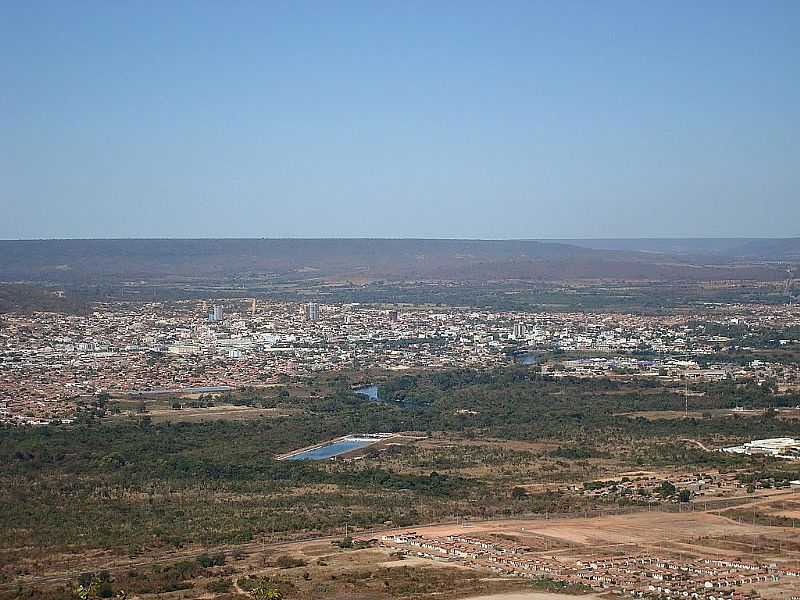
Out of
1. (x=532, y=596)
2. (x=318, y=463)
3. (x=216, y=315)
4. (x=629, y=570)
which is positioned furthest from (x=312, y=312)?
(x=532, y=596)

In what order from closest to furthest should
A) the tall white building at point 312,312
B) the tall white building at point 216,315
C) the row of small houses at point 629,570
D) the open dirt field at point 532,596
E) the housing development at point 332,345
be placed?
the open dirt field at point 532,596 < the row of small houses at point 629,570 < the housing development at point 332,345 < the tall white building at point 216,315 < the tall white building at point 312,312

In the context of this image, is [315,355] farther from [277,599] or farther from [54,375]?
[277,599]

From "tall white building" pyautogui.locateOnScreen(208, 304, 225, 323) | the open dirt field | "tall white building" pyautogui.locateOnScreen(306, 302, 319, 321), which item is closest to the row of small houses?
the open dirt field

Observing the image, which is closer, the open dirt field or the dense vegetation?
the open dirt field

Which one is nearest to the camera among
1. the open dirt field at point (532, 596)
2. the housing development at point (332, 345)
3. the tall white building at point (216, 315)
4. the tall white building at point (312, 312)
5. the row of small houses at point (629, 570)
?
the open dirt field at point (532, 596)

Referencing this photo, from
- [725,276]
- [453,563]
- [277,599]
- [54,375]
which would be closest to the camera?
[277,599]

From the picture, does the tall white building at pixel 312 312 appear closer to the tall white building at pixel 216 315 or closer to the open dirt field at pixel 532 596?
the tall white building at pixel 216 315

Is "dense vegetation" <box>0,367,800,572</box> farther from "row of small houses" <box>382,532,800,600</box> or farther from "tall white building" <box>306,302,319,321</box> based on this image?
"tall white building" <box>306,302,319,321</box>

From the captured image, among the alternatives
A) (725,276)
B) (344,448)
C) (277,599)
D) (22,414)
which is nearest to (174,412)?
(22,414)

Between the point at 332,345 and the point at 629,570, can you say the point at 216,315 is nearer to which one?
the point at 332,345

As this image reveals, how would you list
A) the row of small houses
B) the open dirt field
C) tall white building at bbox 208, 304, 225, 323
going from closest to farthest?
1. the open dirt field
2. the row of small houses
3. tall white building at bbox 208, 304, 225, 323

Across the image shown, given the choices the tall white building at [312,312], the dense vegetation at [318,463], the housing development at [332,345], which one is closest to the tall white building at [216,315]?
the housing development at [332,345]
